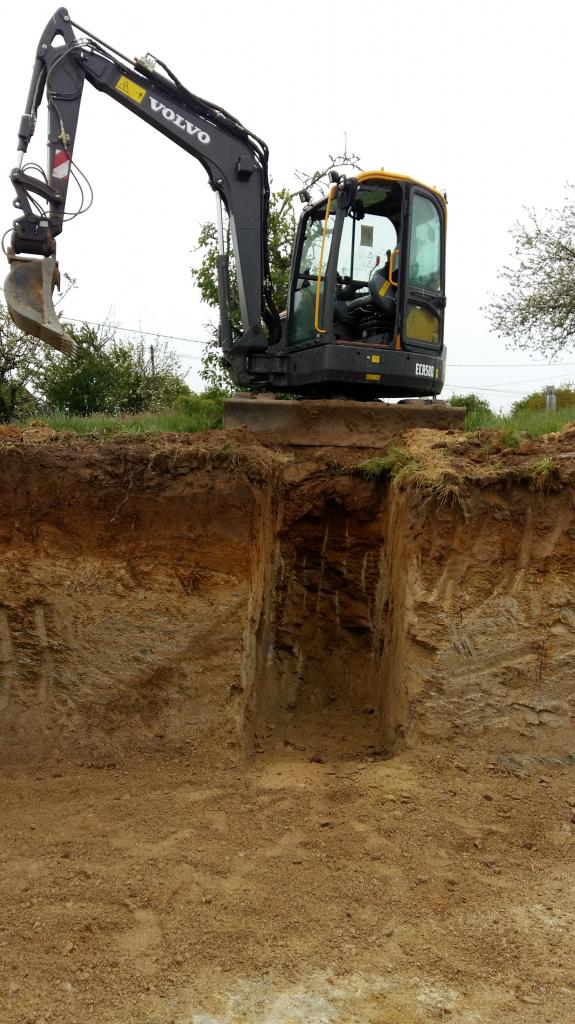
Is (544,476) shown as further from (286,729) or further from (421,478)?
(286,729)

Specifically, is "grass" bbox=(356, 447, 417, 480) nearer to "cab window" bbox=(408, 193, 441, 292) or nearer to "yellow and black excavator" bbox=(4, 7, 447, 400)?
"yellow and black excavator" bbox=(4, 7, 447, 400)

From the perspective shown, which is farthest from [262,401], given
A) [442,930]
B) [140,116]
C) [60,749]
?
[442,930]

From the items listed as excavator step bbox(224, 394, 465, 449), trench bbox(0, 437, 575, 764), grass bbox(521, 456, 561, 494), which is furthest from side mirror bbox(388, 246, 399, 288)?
grass bbox(521, 456, 561, 494)

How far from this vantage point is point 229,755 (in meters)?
5.36

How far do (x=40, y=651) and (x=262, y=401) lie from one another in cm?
303

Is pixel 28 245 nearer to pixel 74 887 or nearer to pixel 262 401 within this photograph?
pixel 262 401

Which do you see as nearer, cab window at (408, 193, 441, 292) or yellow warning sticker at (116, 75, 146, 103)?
yellow warning sticker at (116, 75, 146, 103)

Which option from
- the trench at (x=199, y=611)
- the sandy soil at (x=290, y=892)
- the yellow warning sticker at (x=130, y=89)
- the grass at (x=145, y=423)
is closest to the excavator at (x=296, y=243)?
the yellow warning sticker at (x=130, y=89)

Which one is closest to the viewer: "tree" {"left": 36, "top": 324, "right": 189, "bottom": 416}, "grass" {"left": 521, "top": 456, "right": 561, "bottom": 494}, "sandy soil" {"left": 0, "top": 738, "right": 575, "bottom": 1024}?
"sandy soil" {"left": 0, "top": 738, "right": 575, "bottom": 1024}

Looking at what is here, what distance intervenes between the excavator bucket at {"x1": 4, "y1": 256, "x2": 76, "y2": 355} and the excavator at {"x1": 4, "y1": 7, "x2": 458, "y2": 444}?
3.8 inches

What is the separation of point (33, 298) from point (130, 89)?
2.44 meters

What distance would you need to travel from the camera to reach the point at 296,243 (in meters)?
8.09

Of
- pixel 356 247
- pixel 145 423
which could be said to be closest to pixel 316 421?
pixel 145 423

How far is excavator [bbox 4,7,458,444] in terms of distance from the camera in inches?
282
